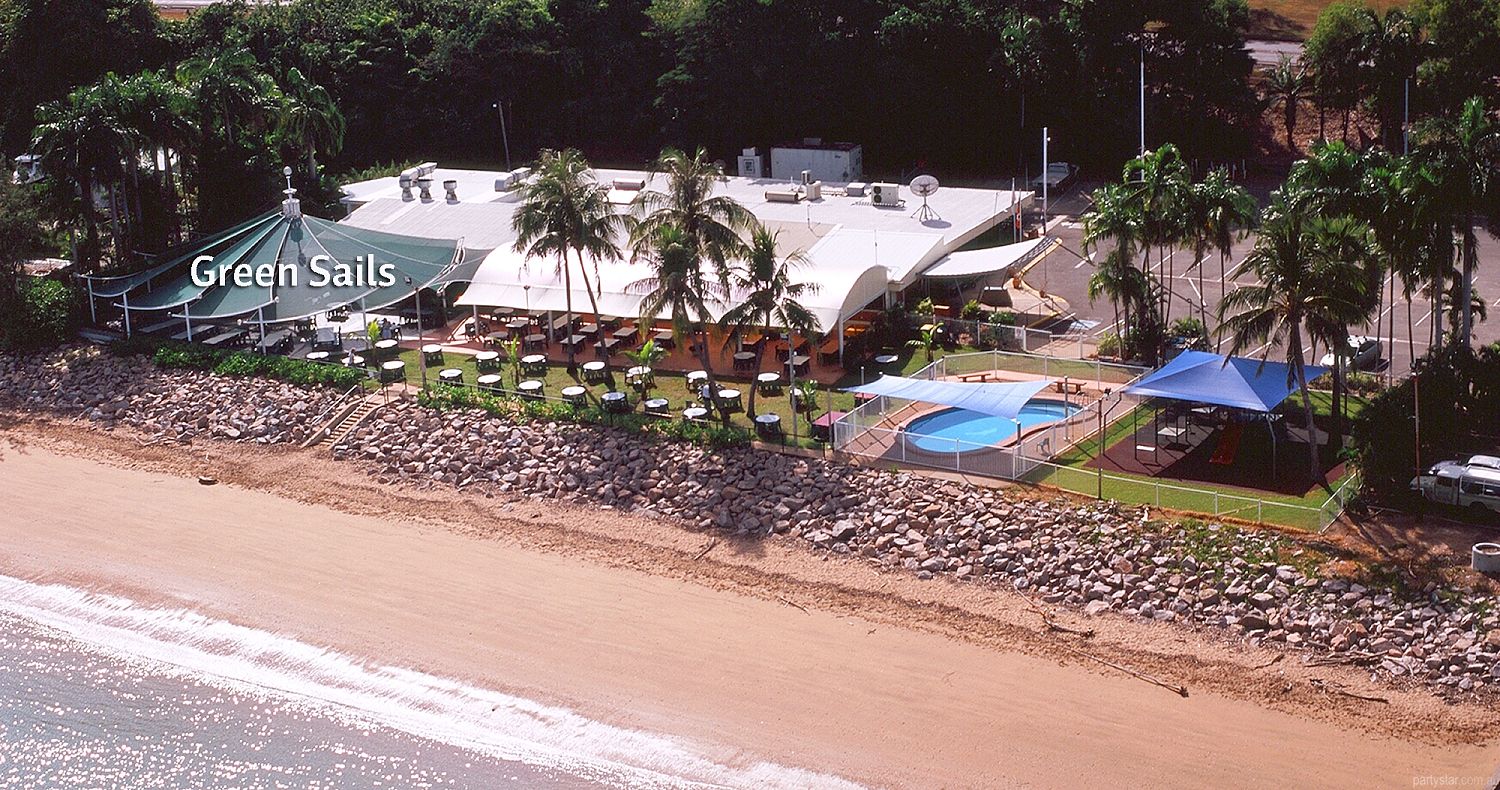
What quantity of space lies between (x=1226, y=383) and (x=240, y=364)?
28477mm

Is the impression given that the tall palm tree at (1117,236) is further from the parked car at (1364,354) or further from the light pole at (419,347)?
the light pole at (419,347)

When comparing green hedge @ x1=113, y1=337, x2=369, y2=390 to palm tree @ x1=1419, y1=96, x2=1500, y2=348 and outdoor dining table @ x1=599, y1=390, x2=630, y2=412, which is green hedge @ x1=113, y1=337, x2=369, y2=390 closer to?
outdoor dining table @ x1=599, y1=390, x2=630, y2=412

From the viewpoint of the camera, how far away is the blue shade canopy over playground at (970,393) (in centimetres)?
3784

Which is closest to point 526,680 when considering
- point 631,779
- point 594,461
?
point 631,779

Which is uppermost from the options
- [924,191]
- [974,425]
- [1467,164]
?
[1467,164]

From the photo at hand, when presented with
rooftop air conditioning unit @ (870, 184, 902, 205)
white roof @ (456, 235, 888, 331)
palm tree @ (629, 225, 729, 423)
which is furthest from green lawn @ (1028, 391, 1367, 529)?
rooftop air conditioning unit @ (870, 184, 902, 205)

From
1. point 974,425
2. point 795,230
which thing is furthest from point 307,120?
point 974,425

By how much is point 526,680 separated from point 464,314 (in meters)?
22.0

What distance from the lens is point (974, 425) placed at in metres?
39.7

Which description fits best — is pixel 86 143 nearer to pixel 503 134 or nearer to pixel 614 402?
pixel 614 402

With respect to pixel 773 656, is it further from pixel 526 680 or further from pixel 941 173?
pixel 941 173

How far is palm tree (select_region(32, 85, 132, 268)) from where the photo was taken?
2021 inches

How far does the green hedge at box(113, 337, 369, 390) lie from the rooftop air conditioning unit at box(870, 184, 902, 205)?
18271 mm

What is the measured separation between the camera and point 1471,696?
2898cm
